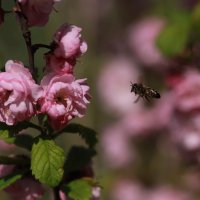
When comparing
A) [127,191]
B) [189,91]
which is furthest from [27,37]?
[127,191]

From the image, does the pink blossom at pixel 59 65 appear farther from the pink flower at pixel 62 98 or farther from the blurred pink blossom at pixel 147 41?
the blurred pink blossom at pixel 147 41

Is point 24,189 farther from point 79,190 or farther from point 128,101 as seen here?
point 128,101

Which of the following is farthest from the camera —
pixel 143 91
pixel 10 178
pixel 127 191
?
pixel 127 191

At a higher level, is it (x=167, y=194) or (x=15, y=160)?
(x=15, y=160)

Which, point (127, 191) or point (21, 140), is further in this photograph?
point (127, 191)

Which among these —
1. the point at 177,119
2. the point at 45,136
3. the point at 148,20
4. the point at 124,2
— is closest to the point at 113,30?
the point at 124,2

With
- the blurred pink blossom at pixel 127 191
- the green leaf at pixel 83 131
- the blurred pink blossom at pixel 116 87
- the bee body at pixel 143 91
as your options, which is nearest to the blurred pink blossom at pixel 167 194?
the blurred pink blossom at pixel 127 191
